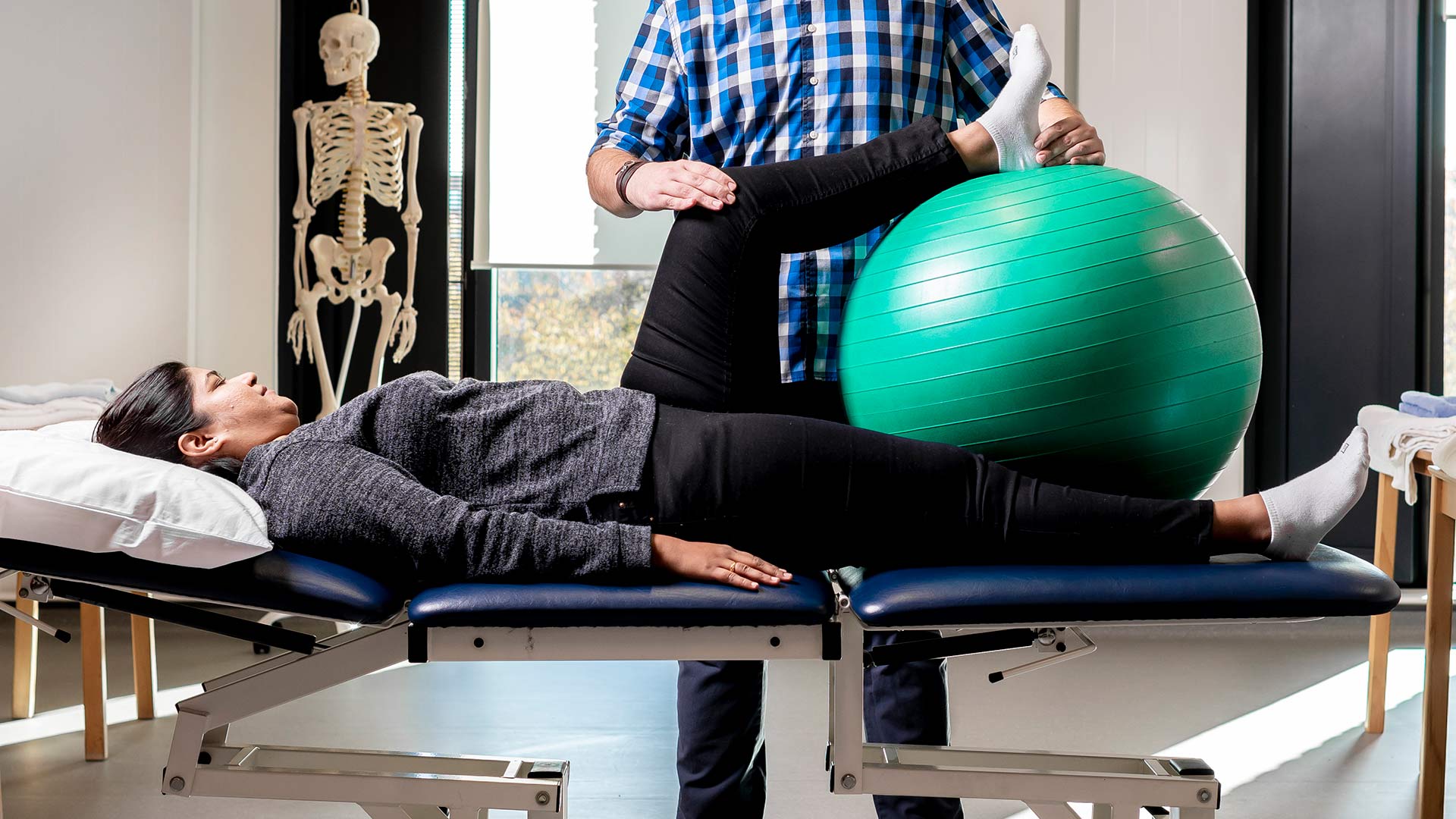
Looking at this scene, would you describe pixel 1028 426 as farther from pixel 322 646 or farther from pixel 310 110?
pixel 310 110

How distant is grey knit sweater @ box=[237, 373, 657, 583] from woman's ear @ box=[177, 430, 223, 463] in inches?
5.4

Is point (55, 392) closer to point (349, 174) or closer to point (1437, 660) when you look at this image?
point (349, 174)

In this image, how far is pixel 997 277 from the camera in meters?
1.23

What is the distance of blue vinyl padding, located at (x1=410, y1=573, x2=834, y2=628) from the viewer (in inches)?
43.3

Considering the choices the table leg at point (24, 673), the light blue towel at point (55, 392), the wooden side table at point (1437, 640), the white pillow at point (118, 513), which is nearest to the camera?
the white pillow at point (118, 513)

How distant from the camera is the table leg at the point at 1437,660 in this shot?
1946 millimetres

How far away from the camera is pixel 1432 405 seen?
2242 mm

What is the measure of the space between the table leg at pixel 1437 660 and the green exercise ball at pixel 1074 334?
986 mm

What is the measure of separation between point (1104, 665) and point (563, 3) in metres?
2.41

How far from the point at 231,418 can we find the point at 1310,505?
4.22 feet

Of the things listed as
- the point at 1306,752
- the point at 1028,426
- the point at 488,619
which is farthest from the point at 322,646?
the point at 1306,752

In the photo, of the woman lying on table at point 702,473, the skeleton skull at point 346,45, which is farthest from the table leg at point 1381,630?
the skeleton skull at point 346,45

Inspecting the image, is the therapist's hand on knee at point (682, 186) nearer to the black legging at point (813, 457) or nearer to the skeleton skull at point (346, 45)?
the black legging at point (813, 457)

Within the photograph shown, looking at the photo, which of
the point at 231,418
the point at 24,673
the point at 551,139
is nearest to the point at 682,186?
the point at 231,418
